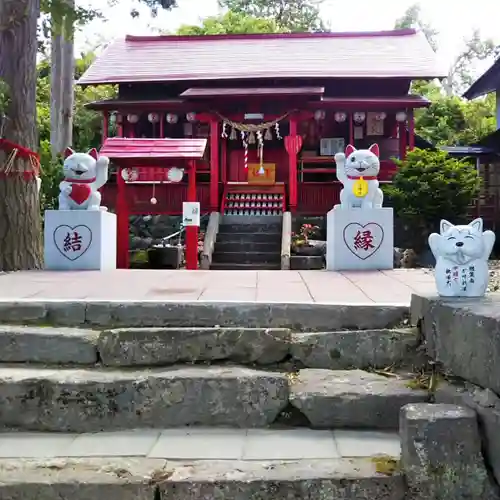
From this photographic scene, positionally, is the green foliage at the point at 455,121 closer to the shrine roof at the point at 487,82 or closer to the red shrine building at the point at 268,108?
the shrine roof at the point at 487,82

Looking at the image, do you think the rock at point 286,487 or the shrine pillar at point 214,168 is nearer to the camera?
the rock at point 286,487

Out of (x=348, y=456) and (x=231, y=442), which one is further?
(x=231, y=442)

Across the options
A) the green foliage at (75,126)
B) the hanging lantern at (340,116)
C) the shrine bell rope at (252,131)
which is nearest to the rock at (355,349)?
the green foliage at (75,126)

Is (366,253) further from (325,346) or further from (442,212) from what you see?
(442,212)

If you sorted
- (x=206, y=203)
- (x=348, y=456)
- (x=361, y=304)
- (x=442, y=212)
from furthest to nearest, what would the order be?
(x=206, y=203)
(x=442, y=212)
(x=361, y=304)
(x=348, y=456)

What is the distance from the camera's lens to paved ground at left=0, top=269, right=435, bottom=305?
3.82 m

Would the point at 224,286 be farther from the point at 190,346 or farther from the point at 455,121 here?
the point at 455,121

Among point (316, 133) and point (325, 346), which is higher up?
point (316, 133)

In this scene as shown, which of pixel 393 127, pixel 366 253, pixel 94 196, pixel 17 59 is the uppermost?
pixel 393 127

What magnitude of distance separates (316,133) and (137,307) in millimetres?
13871

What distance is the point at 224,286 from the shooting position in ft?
15.3

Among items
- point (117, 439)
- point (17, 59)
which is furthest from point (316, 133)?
point (117, 439)

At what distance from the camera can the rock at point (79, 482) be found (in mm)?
2176

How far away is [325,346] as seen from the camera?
10.3 ft
